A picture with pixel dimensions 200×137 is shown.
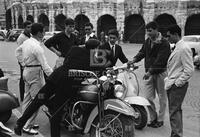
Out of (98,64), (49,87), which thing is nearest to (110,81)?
(98,64)

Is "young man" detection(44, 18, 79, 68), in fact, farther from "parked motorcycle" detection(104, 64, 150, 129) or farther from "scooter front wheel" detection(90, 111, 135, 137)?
"scooter front wheel" detection(90, 111, 135, 137)

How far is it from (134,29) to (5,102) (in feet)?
88.6

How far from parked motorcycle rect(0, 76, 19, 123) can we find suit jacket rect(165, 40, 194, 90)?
2.90m

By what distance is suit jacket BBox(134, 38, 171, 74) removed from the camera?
589 centimetres

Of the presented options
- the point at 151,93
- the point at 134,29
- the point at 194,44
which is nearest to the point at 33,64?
the point at 151,93

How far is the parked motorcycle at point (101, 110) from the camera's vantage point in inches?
176

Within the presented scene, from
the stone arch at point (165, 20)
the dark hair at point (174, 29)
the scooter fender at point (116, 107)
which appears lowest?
the scooter fender at point (116, 107)

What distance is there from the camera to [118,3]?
105 feet

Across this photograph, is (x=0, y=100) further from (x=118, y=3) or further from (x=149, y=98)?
(x=118, y=3)

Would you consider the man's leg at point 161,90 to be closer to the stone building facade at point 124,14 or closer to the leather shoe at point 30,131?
the leather shoe at point 30,131

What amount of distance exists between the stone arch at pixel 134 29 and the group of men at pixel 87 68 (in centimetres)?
2492

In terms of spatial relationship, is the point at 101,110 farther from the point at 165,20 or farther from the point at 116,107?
the point at 165,20

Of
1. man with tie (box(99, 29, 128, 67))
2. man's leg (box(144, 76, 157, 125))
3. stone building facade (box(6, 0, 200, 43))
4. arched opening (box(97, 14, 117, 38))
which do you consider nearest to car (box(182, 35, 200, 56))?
stone building facade (box(6, 0, 200, 43))

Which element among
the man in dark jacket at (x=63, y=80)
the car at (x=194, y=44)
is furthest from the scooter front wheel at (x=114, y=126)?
the car at (x=194, y=44)
